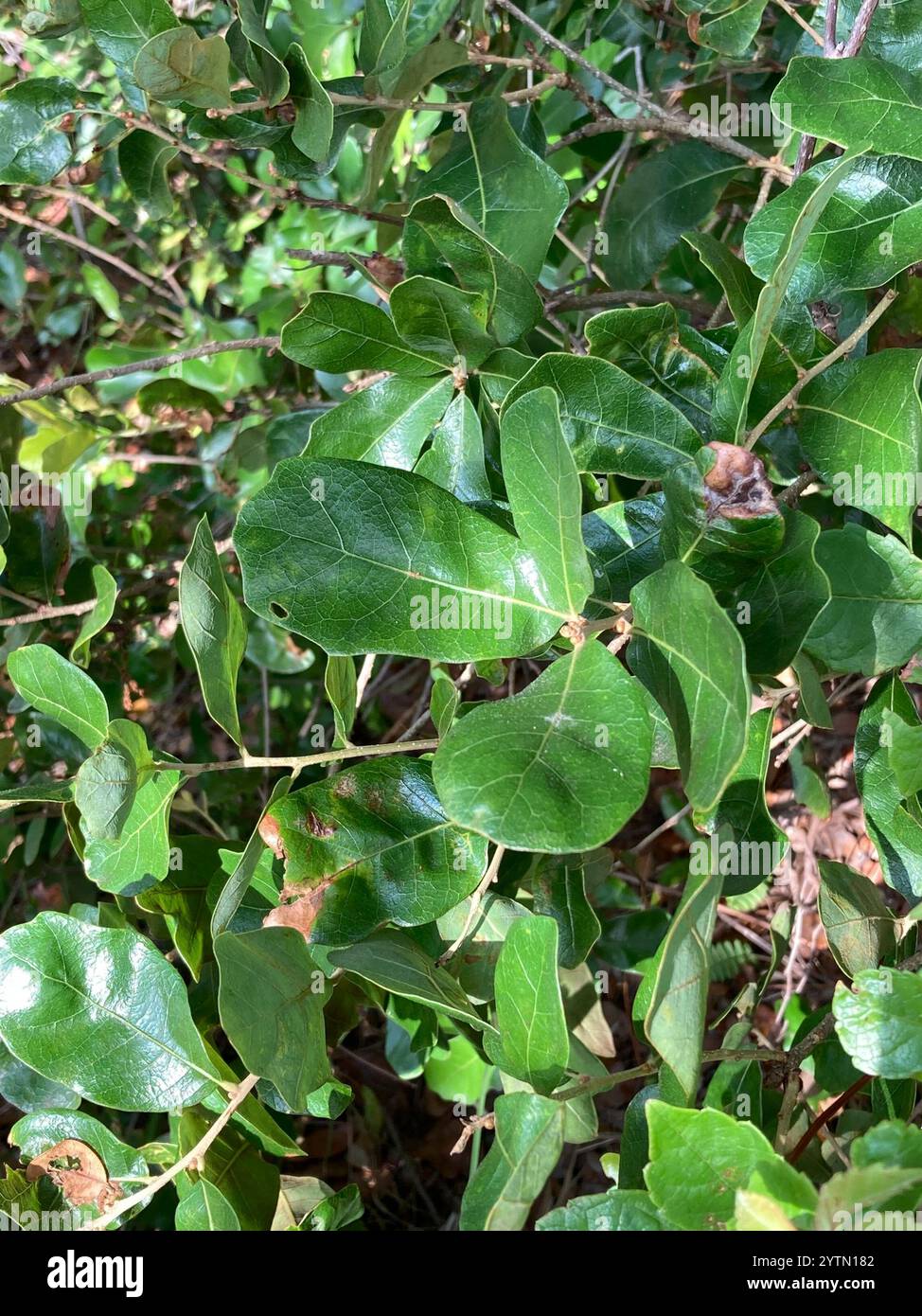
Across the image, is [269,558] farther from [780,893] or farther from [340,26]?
[780,893]

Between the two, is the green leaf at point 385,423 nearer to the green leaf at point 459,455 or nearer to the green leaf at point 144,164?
the green leaf at point 459,455

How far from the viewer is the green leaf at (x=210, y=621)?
93cm

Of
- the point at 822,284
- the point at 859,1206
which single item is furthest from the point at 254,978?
the point at 822,284

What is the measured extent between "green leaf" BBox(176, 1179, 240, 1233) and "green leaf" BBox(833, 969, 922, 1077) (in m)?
0.51

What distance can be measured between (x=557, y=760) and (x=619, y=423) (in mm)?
307

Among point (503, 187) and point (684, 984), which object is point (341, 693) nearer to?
point (684, 984)

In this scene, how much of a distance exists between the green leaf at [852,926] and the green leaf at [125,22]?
1029 millimetres

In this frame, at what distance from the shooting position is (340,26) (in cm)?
154

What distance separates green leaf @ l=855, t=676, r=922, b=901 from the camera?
0.90 meters

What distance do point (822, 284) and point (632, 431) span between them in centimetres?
20

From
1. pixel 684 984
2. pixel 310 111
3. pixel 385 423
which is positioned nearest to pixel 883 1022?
pixel 684 984

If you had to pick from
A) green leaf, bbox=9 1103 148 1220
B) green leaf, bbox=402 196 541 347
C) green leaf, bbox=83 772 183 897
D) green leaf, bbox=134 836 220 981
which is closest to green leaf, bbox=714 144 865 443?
green leaf, bbox=402 196 541 347

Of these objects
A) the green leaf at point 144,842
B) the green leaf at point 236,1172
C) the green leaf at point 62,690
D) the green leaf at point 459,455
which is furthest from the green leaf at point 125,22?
the green leaf at point 236,1172

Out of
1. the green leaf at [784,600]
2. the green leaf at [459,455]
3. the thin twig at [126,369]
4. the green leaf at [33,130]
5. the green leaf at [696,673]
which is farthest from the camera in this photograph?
the thin twig at [126,369]
